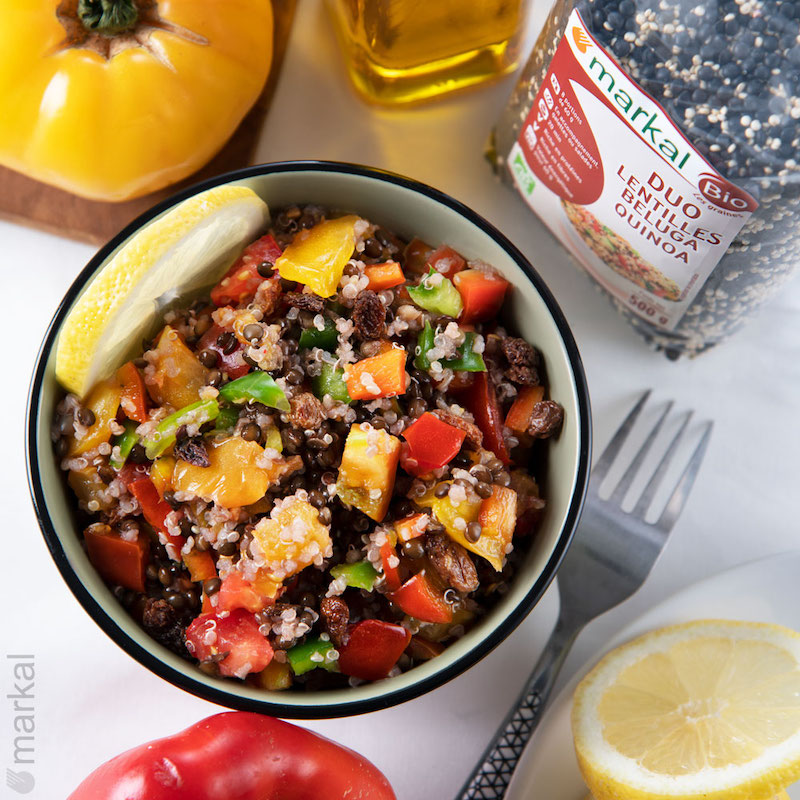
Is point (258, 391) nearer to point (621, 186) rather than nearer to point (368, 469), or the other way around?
point (368, 469)

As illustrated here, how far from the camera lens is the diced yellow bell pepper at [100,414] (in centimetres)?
146

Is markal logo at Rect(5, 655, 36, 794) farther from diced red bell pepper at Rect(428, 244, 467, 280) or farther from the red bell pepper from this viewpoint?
diced red bell pepper at Rect(428, 244, 467, 280)

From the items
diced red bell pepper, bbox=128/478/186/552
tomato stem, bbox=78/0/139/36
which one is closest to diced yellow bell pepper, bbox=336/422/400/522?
diced red bell pepper, bbox=128/478/186/552

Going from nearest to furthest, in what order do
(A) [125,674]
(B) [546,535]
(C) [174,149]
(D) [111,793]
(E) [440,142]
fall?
(B) [546,535] < (D) [111,793] < (C) [174,149] < (A) [125,674] < (E) [440,142]

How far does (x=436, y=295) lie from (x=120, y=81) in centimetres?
76

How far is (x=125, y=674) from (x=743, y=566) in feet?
4.40

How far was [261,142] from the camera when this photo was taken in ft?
6.34

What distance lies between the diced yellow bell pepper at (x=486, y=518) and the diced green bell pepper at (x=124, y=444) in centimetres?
51

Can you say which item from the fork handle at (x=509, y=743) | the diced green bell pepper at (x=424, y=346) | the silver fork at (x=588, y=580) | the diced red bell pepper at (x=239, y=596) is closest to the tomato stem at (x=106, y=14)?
the diced green bell pepper at (x=424, y=346)

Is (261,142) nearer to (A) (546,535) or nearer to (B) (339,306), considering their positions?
(B) (339,306)

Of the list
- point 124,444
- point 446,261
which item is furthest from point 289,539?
point 446,261

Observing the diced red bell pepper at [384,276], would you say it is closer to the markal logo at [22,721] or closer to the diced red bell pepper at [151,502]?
the diced red bell pepper at [151,502]

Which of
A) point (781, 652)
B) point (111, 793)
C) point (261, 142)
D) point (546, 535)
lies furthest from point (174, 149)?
point (781, 652)

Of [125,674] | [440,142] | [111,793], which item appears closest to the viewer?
[111,793]
